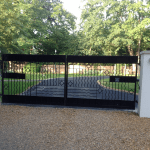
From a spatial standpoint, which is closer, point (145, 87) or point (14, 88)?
point (145, 87)

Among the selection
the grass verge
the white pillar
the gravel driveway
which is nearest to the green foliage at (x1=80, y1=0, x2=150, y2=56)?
the gravel driveway

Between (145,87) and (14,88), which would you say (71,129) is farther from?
(14,88)

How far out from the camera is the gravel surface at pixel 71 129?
426cm

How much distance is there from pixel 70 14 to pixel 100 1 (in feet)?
24.3

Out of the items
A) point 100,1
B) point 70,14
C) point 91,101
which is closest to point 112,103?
point 91,101

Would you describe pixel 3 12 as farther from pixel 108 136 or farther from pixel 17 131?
Answer: pixel 108 136

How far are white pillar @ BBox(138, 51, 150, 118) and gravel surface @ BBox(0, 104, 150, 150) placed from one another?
341 mm

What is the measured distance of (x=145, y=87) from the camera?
6.57m

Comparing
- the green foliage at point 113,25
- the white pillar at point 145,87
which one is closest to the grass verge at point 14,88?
the white pillar at point 145,87

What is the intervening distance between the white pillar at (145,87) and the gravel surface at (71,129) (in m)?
0.34

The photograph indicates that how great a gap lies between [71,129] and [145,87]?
3.35 m

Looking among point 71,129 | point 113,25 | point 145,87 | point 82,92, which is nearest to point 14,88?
point 82,92

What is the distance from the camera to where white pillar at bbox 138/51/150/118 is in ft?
21.4

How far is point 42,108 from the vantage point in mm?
7609
